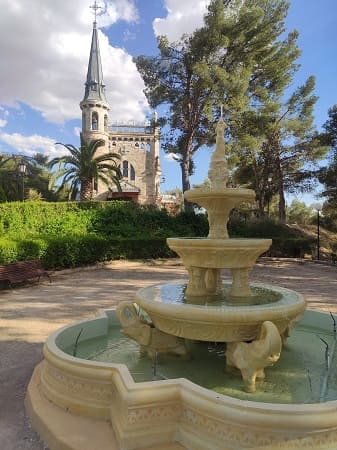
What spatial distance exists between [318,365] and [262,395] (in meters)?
1.26

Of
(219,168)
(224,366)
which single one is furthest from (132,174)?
(224,366)

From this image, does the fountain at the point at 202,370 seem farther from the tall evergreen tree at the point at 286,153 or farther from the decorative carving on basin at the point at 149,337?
the tall evergreen tree at the point at 286,153

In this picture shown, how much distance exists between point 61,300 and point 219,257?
6121mm

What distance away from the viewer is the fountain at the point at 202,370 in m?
2.83

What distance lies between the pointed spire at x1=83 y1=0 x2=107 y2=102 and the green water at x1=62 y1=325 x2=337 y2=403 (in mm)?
45381

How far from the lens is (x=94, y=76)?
46.0 metres

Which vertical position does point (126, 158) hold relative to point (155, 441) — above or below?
above

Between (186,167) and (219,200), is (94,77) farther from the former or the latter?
(219,200)

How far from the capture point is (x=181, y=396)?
3.12 meters

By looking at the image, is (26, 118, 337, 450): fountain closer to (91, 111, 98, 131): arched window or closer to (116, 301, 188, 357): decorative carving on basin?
(116, 301, 188, 357): decorative carving on basin

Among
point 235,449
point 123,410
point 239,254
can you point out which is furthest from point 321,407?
point 239,254

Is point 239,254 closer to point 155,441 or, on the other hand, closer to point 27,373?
point 155,441

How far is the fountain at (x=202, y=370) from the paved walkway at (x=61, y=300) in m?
0.27

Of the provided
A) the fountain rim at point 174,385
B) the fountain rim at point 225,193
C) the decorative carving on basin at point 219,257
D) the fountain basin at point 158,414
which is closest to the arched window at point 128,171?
the fountain rim at point 225,193
